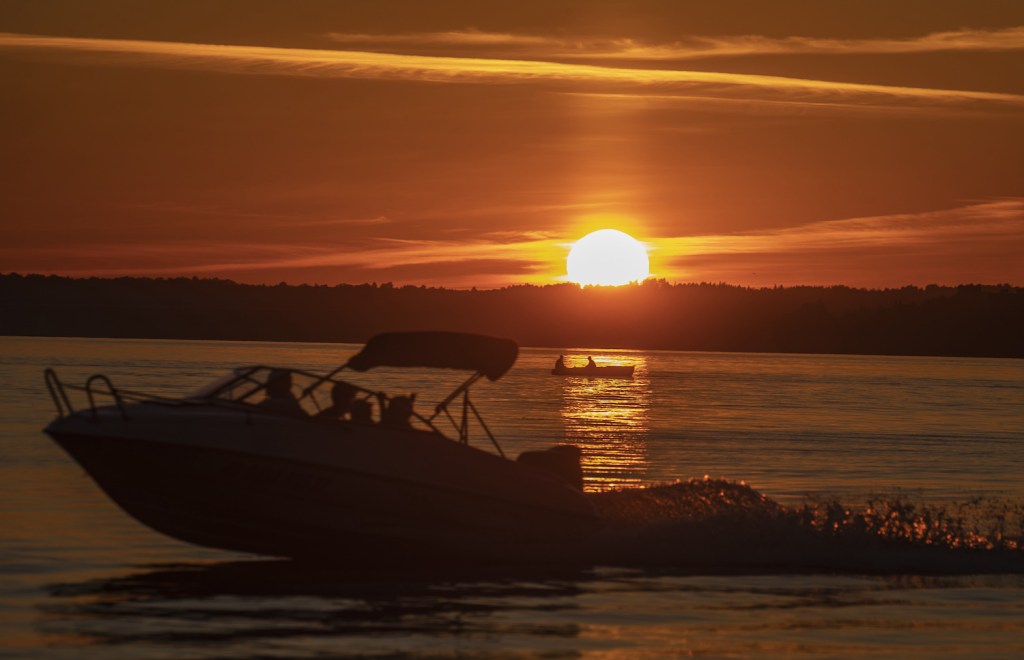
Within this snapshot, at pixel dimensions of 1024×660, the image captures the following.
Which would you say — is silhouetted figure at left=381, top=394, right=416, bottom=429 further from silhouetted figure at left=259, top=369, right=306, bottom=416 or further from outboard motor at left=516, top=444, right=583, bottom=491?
outboard motor at left=516, top=444, right=583, bottom=491

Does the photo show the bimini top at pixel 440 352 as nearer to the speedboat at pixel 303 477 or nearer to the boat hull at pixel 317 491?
the speedboat at pixel 303 477

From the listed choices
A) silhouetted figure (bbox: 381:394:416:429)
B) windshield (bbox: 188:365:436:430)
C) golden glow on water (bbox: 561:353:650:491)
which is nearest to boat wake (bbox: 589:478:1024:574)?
silhouetted figure (bbox: 381:394:416:429)

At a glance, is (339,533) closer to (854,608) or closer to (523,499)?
(523,499)

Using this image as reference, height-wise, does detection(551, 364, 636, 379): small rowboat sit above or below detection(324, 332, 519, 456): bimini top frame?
above

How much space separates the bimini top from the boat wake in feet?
9.03

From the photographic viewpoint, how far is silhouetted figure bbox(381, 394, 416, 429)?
55.2 ft

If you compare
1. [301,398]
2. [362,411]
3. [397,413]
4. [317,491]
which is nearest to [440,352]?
[397,413]

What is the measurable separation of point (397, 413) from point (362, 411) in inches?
16.6

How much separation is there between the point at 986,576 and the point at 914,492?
10414 mm

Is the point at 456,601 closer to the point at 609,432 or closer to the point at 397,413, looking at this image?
the point at 397,413

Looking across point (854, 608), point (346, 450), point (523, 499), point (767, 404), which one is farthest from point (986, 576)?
point (767, 404)

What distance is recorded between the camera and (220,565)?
1767 centimetres

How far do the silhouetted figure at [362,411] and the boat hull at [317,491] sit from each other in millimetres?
304

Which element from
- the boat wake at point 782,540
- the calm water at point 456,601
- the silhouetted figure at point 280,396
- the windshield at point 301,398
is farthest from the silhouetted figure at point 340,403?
the boat wake at point 782,540
